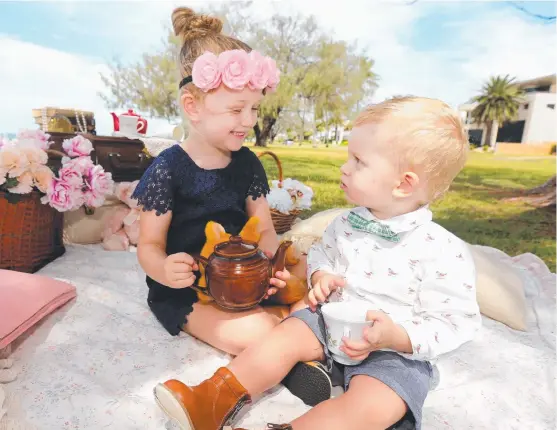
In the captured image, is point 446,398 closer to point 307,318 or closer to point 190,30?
point 307,318

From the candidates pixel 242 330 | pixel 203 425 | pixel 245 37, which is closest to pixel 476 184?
pixel 245 37

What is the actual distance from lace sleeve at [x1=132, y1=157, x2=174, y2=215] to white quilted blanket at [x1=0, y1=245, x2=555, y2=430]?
45 centimetres

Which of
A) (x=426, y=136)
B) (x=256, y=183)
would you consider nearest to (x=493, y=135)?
(x=256, y=183)

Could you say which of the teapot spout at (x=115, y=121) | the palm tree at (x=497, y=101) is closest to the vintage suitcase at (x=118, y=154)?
the teapot spout at (x=115, y=121)

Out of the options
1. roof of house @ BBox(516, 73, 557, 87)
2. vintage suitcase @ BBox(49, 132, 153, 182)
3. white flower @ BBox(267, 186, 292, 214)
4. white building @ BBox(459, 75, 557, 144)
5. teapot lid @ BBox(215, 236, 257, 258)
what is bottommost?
white flower @ BBox(267, 186, 292, 214)

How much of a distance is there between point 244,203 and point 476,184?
2.39 meters

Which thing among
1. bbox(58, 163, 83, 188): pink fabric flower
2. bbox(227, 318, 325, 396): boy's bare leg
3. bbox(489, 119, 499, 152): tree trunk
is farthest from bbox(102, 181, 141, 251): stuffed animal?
bbox(489, 119, 499, 152): tree trunk

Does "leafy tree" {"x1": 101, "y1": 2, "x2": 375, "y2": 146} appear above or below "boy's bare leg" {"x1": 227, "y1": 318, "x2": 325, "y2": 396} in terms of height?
above

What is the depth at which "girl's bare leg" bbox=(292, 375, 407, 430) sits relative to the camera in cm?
86

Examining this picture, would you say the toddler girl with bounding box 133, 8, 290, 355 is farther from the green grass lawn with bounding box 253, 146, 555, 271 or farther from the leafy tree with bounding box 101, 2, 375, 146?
the leafy tree with bounding box 101, 2, 375, 146

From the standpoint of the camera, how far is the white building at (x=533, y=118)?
9.11ft

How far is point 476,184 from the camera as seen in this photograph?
10.3 ft

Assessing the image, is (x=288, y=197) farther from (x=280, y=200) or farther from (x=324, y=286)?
(x=324, y=286)

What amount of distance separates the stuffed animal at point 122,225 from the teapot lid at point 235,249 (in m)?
1.31
